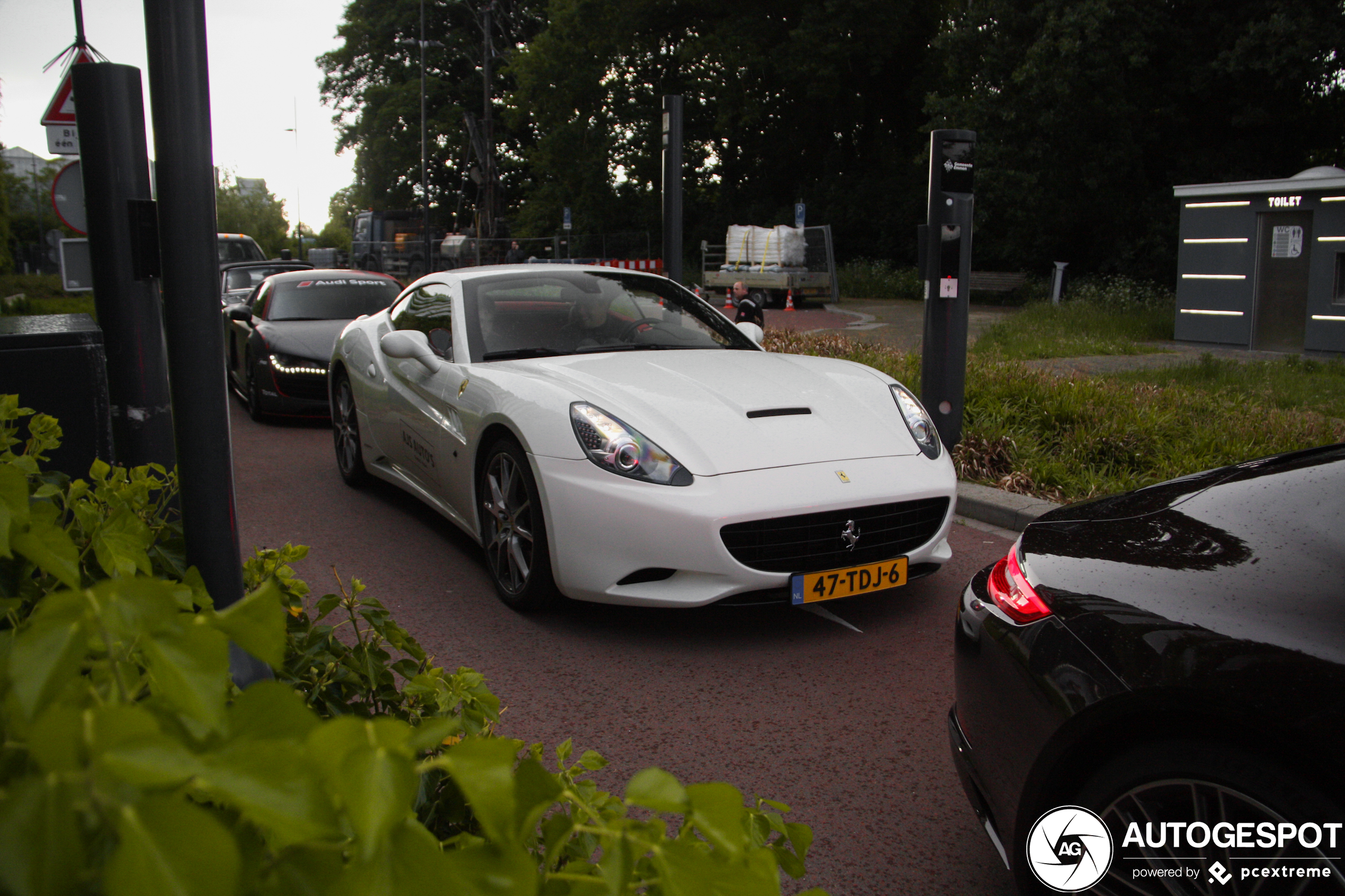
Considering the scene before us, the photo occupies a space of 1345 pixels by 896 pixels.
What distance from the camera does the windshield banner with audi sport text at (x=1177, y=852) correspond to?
5.43 ft

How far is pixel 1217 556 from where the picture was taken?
213 centimetres

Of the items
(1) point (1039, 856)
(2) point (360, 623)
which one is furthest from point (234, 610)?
(2) point (360, 623)

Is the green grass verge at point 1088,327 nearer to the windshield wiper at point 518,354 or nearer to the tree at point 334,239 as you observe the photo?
the windshield wiper at point 518,354

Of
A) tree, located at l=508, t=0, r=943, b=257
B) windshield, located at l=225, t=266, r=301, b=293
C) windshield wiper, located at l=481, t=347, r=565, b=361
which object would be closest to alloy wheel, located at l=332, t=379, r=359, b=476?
windshield wiper, located at l=481, t=347, r=565, b=361

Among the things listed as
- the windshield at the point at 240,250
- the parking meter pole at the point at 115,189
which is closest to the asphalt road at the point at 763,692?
the parking meter pole at the point at 115,189

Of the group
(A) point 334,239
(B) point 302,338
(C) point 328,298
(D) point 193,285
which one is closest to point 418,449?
(D) point 193,285

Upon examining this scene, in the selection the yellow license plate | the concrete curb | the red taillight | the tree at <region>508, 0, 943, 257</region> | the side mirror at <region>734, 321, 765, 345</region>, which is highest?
the tree at <region>508, 0, 943, 257</region>

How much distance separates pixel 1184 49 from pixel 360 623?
28.5 meters

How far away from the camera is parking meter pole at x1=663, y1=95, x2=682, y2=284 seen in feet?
33.1

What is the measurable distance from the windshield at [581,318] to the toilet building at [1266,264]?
1186 cm

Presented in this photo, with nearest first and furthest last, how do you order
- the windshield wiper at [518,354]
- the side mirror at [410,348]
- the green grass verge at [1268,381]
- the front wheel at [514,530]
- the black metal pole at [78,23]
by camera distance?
the front wheel at [514,530] → the windshield wiper at [518,354] → the side mirror at [410,348] → the black metal pole at [78,23] → the green grass verge at [1268,381]

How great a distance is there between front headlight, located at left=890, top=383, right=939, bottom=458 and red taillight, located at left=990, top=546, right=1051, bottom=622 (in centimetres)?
196

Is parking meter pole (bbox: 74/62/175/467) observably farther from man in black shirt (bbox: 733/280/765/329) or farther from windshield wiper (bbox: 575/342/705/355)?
man in black shirt (bbox: 733/280/765/329)

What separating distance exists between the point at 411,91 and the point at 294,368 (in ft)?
144
